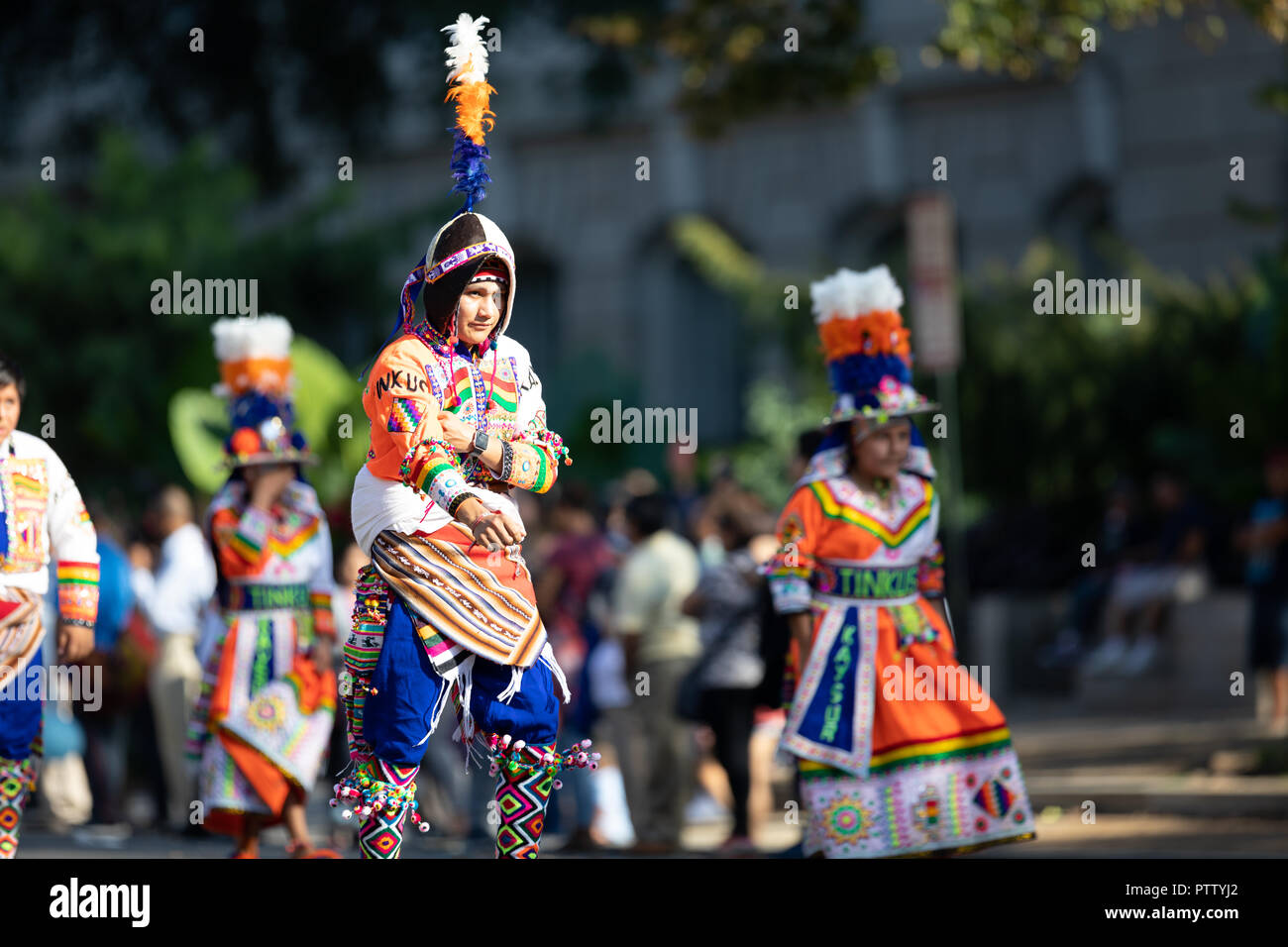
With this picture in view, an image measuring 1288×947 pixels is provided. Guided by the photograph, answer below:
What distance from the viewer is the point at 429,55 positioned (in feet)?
82.4

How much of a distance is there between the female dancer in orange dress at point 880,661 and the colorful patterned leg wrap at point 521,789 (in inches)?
73.1

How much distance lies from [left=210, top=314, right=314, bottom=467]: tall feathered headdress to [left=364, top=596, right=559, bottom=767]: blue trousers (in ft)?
11.2

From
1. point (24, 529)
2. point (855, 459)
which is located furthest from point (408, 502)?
point (855, 459)

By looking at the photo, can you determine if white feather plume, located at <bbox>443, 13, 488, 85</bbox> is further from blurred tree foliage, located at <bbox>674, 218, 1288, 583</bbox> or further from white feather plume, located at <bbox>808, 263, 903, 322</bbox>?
blurred tree foliage, located at <bbox>674, 218, 1288, 583</bbox>

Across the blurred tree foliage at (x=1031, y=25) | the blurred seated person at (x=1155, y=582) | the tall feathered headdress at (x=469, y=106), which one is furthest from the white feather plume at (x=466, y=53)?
the blurred seated person at (x=1155, y=582)

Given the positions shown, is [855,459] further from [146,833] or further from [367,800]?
[146,833]

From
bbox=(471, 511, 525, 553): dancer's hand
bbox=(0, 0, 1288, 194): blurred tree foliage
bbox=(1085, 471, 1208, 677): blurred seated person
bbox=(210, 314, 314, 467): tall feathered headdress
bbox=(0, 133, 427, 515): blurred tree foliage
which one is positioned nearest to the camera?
bbox=(471, 511, 525, 553): dancer's hand

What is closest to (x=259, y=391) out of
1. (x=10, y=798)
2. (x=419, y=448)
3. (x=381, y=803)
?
(x=10, y=798)

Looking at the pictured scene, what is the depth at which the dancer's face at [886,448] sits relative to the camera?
7.94 metres

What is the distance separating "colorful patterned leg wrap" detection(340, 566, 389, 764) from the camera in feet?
20.2

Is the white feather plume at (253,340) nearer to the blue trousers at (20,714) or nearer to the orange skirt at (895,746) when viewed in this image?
the blue trousers at (20,714)

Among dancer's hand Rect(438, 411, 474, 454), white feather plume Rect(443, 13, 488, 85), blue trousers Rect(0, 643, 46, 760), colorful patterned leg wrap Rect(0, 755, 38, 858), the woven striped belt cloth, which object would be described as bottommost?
colorful patterned leg wrap Rect(0, 755, 38, 858)

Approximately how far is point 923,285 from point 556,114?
1485 cm

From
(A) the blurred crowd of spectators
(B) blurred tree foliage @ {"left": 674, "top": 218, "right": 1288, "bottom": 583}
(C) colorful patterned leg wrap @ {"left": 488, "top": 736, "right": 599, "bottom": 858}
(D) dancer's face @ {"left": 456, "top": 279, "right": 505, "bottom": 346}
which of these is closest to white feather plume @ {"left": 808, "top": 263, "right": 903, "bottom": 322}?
(A) the blurred crowd of spectators
